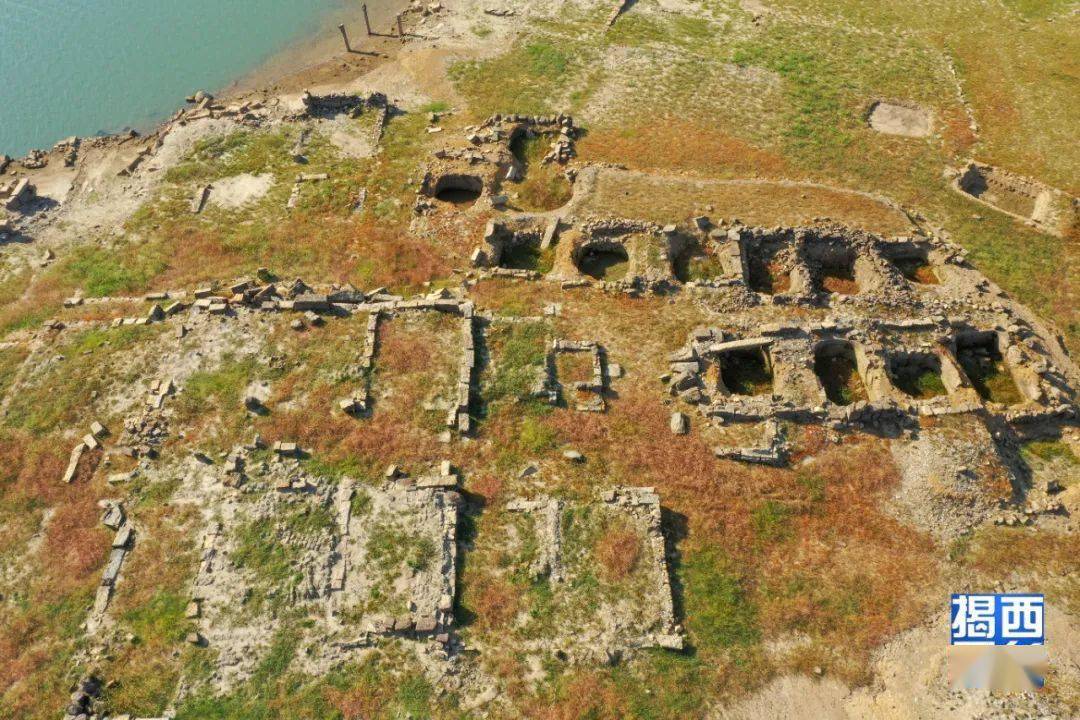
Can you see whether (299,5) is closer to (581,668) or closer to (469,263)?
(469,263)

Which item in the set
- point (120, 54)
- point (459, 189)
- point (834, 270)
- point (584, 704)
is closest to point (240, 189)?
point (459, 189)

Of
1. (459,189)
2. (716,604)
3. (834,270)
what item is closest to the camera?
(716,604)

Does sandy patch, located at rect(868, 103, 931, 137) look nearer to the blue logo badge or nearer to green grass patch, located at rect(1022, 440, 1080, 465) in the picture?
green grass patch, located at rect(1022, 440, 1080, 465)

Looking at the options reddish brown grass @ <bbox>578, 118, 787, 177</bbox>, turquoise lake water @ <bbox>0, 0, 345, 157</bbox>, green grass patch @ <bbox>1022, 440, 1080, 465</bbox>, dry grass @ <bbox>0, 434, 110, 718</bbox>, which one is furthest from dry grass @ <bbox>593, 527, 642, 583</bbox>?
turquoise lake water @ <bbox>0, 0, 345, 157</bbox>

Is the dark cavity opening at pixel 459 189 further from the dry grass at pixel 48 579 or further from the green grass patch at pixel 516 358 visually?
the dry grass at pixel 48 579

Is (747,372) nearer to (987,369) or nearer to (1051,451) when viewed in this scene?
(987,369)

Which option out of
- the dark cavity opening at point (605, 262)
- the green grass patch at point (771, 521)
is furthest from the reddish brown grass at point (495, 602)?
the dark cavity opening at point (605, 262)

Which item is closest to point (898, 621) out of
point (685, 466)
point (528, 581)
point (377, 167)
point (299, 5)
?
point (685, 466)
